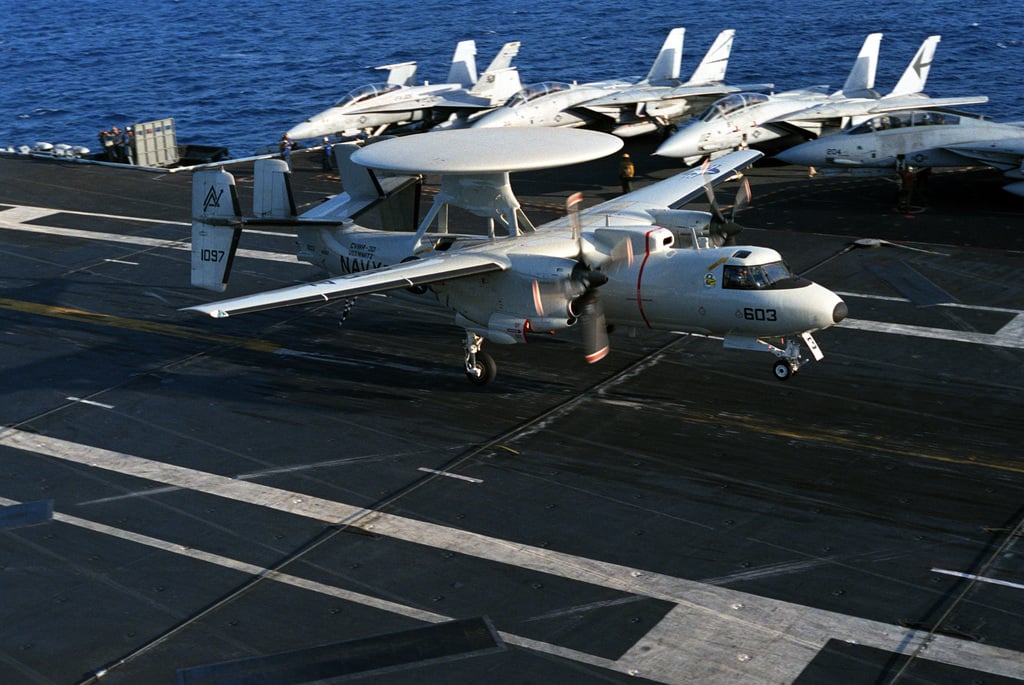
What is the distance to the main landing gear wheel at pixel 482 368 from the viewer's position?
102ft

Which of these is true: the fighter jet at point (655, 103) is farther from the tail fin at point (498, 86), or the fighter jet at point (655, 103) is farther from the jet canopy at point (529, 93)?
the tail fin at point (498, 86)

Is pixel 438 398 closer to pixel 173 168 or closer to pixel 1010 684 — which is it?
pixel 1010 684

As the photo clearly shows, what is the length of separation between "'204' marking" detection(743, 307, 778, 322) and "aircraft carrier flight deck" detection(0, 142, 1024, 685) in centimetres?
246

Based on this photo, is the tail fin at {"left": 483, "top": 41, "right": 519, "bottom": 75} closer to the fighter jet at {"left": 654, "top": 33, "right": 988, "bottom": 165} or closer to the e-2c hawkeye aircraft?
the fighter jet at {"left": 654, "top": 33, "right": 988, "bottom": 165}

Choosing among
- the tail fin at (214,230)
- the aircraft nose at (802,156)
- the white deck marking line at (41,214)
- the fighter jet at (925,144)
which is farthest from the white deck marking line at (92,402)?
the fighter jet at (925,144)

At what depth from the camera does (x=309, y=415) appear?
30.4 metres

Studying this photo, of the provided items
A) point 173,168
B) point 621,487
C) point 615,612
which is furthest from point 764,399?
point 173,168

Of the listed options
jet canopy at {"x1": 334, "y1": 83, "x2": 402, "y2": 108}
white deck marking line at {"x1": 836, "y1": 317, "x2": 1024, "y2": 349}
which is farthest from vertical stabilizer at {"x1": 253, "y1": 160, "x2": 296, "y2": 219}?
jet canopy at {"x1": 334, "y1": 83, "x2": 402, "y2": 108}

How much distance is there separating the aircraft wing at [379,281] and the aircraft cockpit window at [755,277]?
220 inches

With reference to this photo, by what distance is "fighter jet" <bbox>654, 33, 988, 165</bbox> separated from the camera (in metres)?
51.1

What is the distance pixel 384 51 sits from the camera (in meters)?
121

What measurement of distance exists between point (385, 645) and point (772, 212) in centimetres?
3142

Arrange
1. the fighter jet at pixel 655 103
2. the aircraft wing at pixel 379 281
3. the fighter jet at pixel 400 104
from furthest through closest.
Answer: the fighter jet at pixel 400 104 → the fighter jet at pixel 655 103 → the aircraft wing at pixel 379 281

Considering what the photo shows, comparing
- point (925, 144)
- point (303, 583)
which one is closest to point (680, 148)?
point (925, 144)
